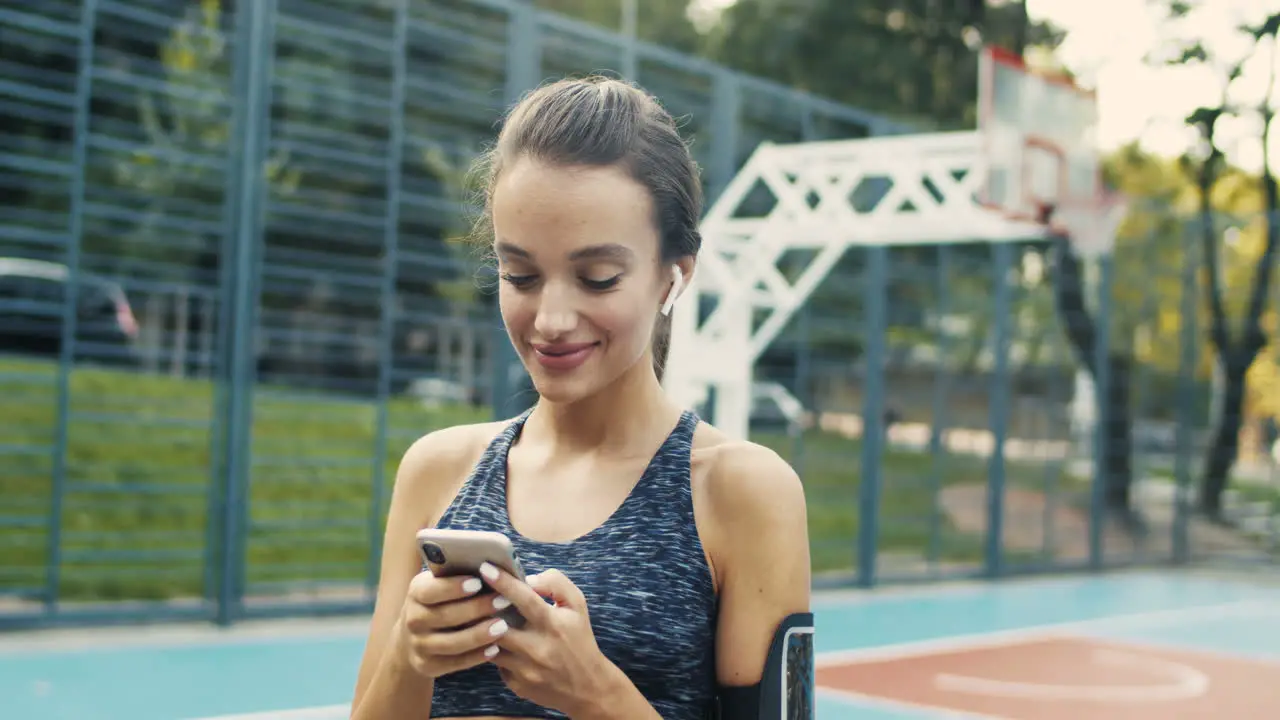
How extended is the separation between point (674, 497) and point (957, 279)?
10833mm

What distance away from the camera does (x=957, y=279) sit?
11.8 metres

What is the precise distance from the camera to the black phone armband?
1.25m

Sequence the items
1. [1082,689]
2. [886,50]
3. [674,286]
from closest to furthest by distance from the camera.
→ [674,286]
[1082,689]
[886,50]

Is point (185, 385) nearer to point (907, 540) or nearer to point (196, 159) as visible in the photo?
point (196, 159)

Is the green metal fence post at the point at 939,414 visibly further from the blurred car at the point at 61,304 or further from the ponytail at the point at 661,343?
the ponytail at the point at 661,343

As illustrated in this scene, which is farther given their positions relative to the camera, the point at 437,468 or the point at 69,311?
the point at 69,311

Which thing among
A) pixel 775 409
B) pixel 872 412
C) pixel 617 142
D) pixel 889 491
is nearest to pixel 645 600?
pixel 617 142

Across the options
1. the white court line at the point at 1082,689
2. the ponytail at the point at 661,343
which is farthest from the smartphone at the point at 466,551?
the white court line at the point at 1082,689

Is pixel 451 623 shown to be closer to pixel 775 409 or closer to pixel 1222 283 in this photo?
pixel 775 409

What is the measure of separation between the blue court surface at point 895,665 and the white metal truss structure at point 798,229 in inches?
62.2

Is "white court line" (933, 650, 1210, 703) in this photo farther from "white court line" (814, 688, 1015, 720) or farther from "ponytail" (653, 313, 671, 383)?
"ponytail" (653, 313, 671, 383)

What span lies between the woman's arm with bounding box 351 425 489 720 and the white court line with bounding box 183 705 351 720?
11.5 feet

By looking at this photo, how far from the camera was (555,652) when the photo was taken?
1.13 m

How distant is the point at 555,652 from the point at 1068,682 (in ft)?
19.1
